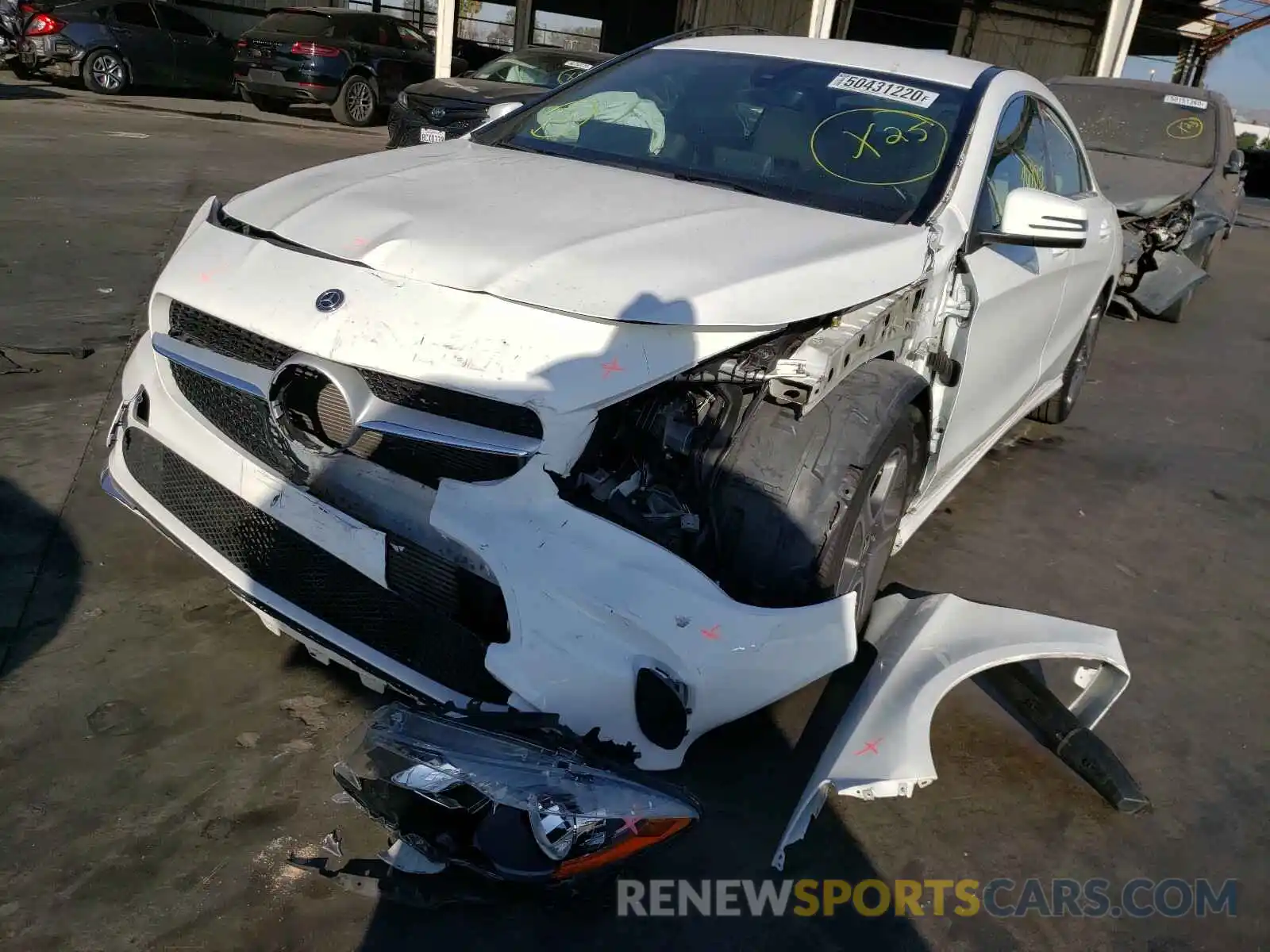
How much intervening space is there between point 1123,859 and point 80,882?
88.7 inches

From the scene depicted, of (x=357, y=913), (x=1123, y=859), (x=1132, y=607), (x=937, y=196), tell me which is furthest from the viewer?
(x=1132, y=607)

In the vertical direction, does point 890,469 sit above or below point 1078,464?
above

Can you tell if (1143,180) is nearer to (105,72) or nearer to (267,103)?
(267,103)

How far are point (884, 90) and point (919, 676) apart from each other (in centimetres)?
196

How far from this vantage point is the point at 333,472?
2.27 m

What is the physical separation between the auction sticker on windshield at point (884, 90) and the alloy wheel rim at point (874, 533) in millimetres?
1273

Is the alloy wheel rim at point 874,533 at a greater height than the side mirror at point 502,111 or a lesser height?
lesser

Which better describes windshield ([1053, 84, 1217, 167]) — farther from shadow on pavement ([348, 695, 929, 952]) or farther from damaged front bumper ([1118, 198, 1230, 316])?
shadow on pavement ([348, 695, 929, 952])

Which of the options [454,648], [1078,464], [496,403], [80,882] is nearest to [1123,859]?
[454,648]

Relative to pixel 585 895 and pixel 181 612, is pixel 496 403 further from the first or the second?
pixel 181 612

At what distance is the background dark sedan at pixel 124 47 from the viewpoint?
50.4 feet

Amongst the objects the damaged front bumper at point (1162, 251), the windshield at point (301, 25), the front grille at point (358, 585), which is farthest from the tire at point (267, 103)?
the front grille at point (358, 585)

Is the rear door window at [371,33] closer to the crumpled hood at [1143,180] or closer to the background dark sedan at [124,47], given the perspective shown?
the background dark sedan at [124,47]

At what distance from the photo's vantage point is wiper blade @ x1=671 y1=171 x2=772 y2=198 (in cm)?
300
